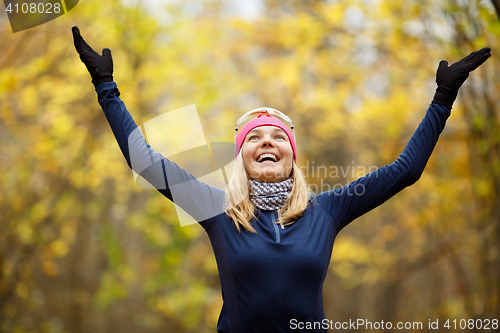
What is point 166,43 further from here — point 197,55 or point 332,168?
point 332,168

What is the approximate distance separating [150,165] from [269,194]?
0.63 m

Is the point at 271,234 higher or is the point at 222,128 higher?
the point at 222,128

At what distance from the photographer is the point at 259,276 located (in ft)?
6.40

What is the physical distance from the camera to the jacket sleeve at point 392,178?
7.02 ft

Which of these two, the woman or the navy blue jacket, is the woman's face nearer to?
the woman

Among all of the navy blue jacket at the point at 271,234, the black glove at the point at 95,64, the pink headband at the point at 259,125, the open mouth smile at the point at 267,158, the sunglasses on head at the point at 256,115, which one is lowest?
the navy blue jacket at the point at 271,234

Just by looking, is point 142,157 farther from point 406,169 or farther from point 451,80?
point 451,80

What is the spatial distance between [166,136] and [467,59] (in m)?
5.54

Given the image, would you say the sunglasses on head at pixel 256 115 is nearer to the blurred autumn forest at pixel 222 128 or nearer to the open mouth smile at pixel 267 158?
the open mouth smile at pixel 267 158

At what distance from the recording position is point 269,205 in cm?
219

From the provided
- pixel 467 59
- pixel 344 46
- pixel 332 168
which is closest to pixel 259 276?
pixel 467 59

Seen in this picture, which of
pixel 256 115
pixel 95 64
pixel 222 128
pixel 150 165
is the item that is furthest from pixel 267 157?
pixel 222 128

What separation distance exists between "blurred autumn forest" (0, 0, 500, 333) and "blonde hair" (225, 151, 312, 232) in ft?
12.2

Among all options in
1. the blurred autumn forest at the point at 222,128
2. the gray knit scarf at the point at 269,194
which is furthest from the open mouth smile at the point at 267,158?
the blurred autumn forest at the point at 222,128
